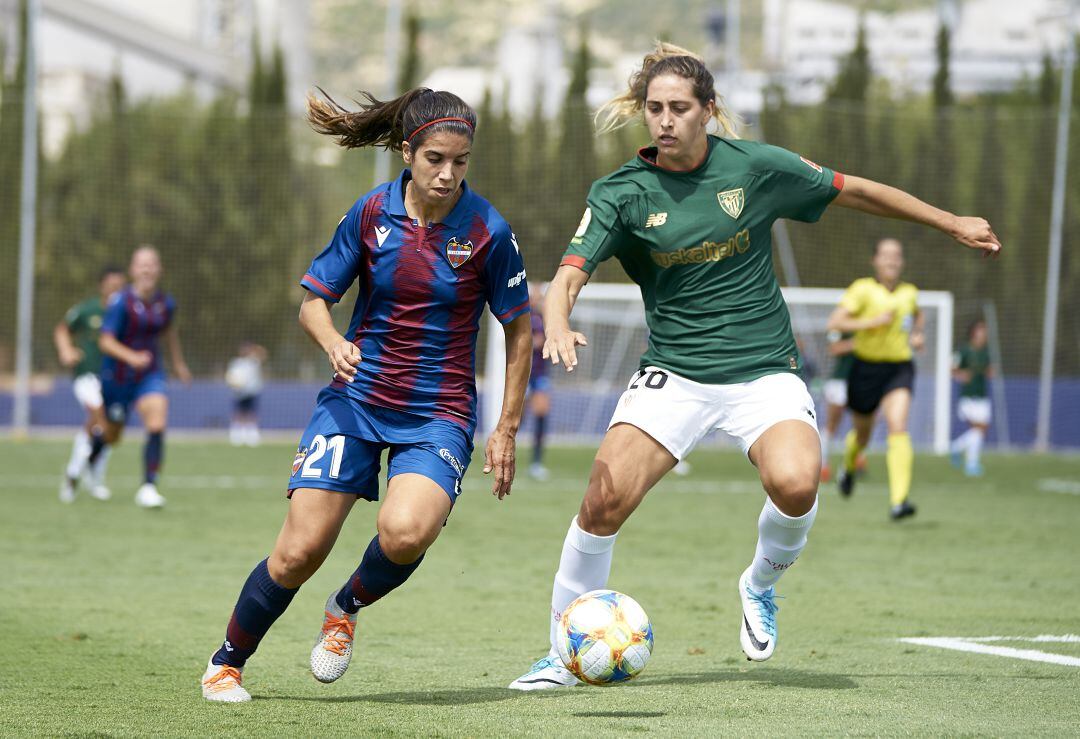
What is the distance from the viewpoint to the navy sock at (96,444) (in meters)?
13.2

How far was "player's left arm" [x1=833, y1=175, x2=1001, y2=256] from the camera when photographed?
5605 millimetres

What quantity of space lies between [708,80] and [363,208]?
1423mm

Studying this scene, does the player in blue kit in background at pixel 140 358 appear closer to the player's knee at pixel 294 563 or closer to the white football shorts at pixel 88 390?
the white football shorts at pixel 88 390

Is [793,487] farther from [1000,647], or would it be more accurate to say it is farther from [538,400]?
[538,400]

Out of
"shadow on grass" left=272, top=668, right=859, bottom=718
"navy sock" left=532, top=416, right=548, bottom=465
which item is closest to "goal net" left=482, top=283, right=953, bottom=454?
"navy sock" left=532, top=416, right=548, bottom=465

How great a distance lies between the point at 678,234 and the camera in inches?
221

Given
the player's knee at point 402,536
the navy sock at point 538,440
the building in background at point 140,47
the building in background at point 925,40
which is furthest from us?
the building in background at point 925,40

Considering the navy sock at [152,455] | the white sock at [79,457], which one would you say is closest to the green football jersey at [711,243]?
the navy sock at [152,455]

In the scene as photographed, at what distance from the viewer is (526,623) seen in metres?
7.24

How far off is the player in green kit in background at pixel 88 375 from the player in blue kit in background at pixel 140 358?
0.20 m

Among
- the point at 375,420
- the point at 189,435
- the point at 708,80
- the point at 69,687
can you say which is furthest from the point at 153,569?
the point at 189,435

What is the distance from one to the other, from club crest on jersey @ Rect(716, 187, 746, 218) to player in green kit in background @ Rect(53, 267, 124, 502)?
8.47m

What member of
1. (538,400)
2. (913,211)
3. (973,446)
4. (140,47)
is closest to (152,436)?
(538,400)

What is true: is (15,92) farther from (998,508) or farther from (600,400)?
(998,508)
